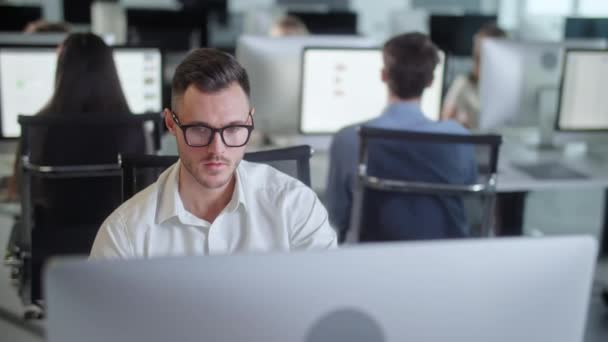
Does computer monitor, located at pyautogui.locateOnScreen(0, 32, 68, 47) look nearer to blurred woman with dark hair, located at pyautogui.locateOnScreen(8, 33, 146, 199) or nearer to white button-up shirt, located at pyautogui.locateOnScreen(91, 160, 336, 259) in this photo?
blurred woman with dark hair, located at pyautogui.locateOnScreen(8, 33, 146, 199)

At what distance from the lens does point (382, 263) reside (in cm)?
77

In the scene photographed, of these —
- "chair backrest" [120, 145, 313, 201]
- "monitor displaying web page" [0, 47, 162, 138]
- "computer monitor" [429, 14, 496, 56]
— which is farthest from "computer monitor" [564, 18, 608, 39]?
"chair backrest" [120, 145, 313, 201]

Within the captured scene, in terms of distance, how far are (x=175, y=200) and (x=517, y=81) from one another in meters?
2.35

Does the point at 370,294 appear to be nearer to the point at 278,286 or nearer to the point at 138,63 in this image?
the point at 278,286

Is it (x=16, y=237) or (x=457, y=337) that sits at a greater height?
(x=457, y=337)

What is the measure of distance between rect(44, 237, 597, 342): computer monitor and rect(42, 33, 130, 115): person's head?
1892mm

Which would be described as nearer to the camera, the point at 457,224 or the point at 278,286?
the point at 278,286

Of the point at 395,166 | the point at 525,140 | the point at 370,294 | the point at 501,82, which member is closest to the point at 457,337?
the point at 370,294

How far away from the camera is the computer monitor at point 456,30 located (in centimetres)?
643

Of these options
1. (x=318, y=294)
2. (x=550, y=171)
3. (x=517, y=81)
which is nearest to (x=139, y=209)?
(x=318, y=294)

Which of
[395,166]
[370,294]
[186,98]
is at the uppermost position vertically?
[186,98]

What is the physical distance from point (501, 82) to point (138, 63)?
1512 mm

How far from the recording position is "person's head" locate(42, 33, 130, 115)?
2.54m

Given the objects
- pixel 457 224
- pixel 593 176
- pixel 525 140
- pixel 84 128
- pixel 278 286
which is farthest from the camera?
pixel 525 140
